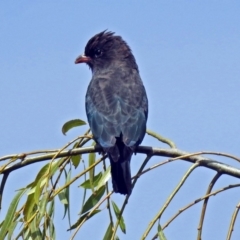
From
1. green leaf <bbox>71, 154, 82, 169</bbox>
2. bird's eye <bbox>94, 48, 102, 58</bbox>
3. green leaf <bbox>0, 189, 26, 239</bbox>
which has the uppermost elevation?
bird's eye <bbox>94, 48, 102, 58</bbox>

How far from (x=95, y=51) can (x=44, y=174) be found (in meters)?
2.86

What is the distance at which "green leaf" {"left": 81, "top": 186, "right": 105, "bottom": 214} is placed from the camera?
3182 millimetres

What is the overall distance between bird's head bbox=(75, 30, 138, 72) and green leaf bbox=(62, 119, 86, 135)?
7.06 feet

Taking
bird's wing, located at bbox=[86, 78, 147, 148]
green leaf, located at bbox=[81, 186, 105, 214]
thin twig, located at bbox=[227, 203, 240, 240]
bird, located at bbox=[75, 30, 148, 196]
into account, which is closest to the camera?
thin twig, located at bbox=[227, 203, 240, 240]

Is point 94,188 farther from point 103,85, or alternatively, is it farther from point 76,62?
point 76,62

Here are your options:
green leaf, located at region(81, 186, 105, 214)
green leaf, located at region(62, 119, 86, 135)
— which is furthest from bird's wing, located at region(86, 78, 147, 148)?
green leaf, located at region(81, 186, 105, 214)

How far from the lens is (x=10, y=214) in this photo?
3.01 m

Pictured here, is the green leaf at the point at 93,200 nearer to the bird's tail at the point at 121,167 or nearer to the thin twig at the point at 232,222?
the bird's tail at the point at 121,167

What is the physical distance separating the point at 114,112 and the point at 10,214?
5.40 ft

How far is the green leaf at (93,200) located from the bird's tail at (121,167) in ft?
0.28

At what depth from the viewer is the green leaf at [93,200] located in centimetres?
318

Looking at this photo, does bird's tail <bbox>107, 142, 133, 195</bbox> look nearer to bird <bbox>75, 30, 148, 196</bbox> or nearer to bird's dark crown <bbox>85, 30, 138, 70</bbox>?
bird <bbox>75, 30, 148, 196</bbox>

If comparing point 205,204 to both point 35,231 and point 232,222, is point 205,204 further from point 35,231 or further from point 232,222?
point 35,231

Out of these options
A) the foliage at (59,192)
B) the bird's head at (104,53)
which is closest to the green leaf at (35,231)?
the foliage at (59,192)
